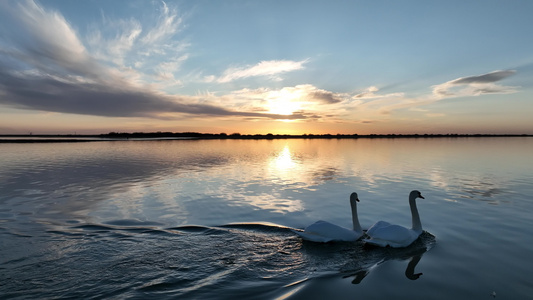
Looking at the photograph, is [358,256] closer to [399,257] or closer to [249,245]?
[399,257]

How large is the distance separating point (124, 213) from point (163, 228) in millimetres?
3213

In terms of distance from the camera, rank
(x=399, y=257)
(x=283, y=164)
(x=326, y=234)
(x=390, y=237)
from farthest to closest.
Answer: (x=283, y=164), (x=326, y=234), (x=390, y=237), (x=399, y=257)

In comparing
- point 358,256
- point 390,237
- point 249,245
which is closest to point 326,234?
point 358,256

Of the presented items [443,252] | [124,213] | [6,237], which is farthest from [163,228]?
[443,252]

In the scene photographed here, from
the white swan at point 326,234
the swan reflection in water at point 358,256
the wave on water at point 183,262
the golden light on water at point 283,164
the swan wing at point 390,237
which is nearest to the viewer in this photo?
the wave on water at point 183,262

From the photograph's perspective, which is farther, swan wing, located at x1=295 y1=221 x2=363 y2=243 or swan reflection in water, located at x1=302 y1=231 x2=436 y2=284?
swan wing, located at x1=295 y1=221 x2=363 y2=243

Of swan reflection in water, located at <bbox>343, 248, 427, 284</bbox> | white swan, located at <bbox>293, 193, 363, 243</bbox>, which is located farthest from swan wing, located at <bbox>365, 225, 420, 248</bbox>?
white swan, located at <bbox>293, 193, 363, 243</bbox>

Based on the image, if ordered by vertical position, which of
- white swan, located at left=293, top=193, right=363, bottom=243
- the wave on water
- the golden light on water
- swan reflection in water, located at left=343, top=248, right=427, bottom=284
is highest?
white swan, located at left=293, top=193, right=363, bottom=243

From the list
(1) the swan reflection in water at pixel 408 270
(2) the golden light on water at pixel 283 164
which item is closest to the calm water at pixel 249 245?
(1) the swan reflection in water at pixel 408 270

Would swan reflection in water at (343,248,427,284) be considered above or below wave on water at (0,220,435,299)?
below

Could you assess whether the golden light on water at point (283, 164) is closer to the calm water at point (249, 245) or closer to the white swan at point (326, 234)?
the calm water at point (249, 245)

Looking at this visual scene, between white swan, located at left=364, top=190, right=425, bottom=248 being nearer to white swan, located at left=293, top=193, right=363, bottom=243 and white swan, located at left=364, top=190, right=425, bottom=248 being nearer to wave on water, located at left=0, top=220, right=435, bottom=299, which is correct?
wave on water, located at left=0, top=220, right=435, bottom=299

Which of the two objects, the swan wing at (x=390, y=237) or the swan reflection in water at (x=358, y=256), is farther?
the swan wing at (x=390, y=237)

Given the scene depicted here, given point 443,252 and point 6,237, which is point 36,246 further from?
point 443,252
